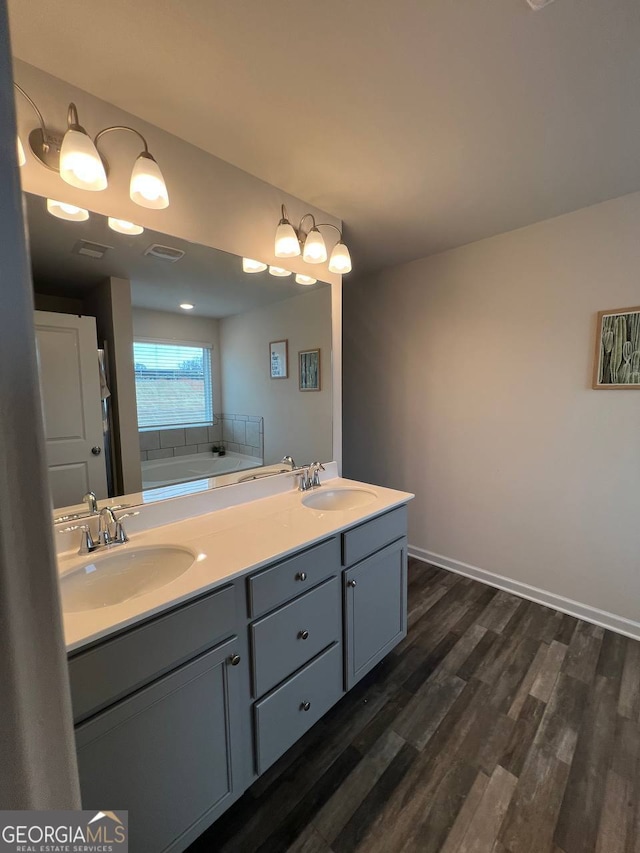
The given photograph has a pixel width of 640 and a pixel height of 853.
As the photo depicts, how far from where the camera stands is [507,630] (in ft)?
6.76

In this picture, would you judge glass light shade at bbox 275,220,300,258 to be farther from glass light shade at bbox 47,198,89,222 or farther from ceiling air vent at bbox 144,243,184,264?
glass light shade at bbox 47,198,89,222

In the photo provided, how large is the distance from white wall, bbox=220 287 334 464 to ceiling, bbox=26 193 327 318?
9cm

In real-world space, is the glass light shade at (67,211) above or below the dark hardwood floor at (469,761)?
above

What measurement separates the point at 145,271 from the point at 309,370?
97cm

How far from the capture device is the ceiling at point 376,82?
38.7 inches

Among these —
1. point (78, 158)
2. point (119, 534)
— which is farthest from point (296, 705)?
point (78, 158)

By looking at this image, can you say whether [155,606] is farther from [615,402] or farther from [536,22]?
[615,402]

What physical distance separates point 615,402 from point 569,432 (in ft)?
0.90

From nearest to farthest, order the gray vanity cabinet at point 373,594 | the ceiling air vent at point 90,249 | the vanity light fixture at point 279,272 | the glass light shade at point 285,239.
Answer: the ceiling air vent at point 90,249, the gray vanity cabinet at point 373,594, the glass light shade at point 285,239, the vanity light fixture at point 279,272

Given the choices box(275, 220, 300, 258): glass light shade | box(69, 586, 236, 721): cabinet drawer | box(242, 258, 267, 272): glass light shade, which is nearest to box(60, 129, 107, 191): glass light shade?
box(242, 258, 267, 272): glass light shade

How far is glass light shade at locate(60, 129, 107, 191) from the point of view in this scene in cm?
108

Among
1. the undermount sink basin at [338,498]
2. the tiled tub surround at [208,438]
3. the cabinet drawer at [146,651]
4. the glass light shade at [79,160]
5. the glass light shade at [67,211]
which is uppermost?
the glass light shade at [79,160]

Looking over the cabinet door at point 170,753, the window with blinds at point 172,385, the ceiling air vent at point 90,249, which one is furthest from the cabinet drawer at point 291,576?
the ceiling air vent at point 90,249

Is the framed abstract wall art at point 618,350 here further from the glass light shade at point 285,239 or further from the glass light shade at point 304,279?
the glass light shade at point 285,239
